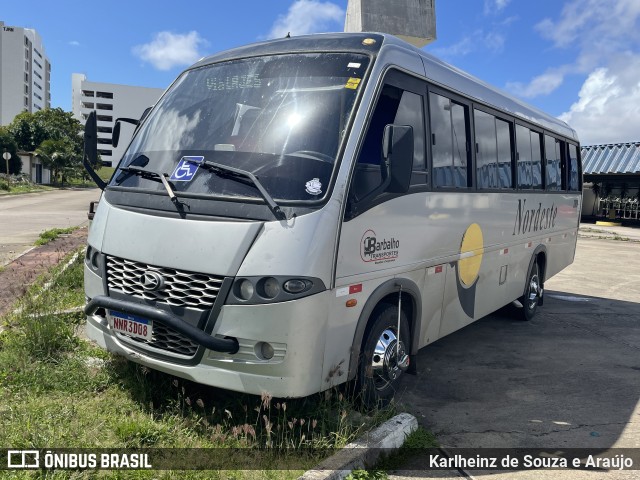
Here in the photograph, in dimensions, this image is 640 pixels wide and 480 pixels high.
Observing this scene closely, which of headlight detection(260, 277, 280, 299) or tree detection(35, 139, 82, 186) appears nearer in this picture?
headlight detection(260, 277, 280, 299)

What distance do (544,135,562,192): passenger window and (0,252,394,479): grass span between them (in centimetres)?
598

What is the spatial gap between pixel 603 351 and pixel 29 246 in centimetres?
1170

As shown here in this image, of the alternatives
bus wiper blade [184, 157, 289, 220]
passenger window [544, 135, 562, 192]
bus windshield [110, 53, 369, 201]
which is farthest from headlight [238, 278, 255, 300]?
passenger window [544, 135, 562, 192]

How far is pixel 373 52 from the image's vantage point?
14.2ft

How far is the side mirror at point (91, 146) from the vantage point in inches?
185

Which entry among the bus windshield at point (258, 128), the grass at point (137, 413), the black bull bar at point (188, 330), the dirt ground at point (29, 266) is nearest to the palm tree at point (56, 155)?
the dirt ground at point (29, 266)

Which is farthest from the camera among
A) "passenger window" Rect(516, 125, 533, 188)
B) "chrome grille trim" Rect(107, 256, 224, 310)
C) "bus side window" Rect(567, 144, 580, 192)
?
"bus side window" Rect(567, 144, 580, 192)

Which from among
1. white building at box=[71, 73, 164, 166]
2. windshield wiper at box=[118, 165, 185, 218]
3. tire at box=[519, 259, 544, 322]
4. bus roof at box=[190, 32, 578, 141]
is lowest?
tire at box=[519, 259, 544, 322]

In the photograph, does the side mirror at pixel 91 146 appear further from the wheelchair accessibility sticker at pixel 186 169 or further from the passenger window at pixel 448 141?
the passenger window at pixel 448 141

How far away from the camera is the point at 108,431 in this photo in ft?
12.5

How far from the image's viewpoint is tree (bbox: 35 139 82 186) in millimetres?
53000

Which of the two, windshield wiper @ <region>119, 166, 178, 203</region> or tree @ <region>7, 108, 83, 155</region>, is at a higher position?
tree @ <region>7, 108, 83, 155</region>

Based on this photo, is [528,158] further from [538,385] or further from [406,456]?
[406,456]

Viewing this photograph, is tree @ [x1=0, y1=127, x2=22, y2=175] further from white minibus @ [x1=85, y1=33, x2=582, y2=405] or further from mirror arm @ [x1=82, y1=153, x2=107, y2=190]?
white minibus @ [x1=85, y1=33, x2=582, y2=405]
